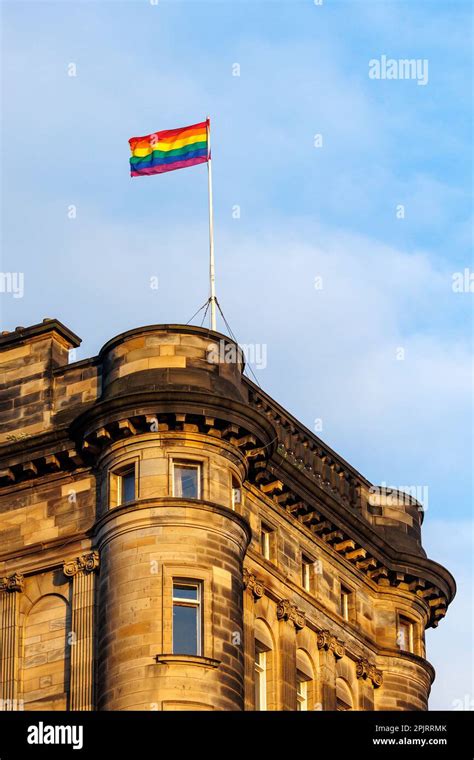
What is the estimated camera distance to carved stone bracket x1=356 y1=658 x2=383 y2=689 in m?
81.3

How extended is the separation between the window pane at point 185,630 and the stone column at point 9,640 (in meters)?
5.31

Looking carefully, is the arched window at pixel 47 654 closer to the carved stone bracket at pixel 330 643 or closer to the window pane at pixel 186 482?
the window pane at pixel 186 482

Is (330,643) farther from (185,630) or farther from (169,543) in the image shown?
(169,543)

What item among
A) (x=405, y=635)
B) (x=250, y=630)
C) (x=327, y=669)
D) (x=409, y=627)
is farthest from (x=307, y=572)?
(x=409, y=627)

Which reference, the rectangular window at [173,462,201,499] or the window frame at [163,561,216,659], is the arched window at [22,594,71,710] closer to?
the window frame at [163,561,216,659]

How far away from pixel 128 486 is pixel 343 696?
11.1 metres

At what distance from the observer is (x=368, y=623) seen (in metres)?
82.8

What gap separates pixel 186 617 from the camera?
71438mm

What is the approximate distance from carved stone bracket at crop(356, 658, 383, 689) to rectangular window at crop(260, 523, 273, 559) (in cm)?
571

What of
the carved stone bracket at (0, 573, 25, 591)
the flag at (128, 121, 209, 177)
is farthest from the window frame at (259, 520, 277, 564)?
the flag at (128, 121, 209, 177)

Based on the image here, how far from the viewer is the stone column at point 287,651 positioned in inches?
2992
